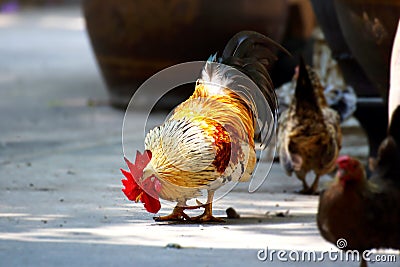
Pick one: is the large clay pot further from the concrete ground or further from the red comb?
the red comb

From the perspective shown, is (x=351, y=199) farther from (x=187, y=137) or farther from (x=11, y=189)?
(x=11, y=189)

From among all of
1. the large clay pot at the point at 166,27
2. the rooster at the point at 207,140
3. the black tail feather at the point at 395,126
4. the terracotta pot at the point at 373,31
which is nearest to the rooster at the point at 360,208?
the black tail feather at the point at 395,126

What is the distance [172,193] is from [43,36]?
16.3m

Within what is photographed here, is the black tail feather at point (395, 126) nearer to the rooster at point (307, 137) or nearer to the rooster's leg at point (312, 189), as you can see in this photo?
the rooster at point (307, 137)

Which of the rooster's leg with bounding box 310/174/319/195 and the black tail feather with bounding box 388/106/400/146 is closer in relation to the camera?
the black tail feather with bounding box 388/106/400/146

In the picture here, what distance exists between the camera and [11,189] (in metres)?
7.43

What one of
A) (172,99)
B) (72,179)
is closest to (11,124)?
(172,99)

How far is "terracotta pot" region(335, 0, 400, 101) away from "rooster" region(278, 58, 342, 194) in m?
0.46

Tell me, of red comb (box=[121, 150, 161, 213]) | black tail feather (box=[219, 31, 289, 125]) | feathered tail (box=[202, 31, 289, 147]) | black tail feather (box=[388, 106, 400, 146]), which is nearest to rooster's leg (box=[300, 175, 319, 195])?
feathered tail (box=[202, 31, 289, 147])

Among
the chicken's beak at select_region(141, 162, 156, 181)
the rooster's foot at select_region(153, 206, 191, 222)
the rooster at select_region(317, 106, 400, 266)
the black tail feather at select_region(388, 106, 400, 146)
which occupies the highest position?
the black tail feather at select_region(388, 106, 400, 146)

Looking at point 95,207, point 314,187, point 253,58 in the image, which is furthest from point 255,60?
point 314,187

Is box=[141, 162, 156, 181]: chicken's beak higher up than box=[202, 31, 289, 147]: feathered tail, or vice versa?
box=[202, 31, 289, 147]: feathered tail

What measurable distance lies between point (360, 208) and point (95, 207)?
8.66 feet

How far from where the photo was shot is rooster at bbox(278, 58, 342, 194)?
7828 mm
